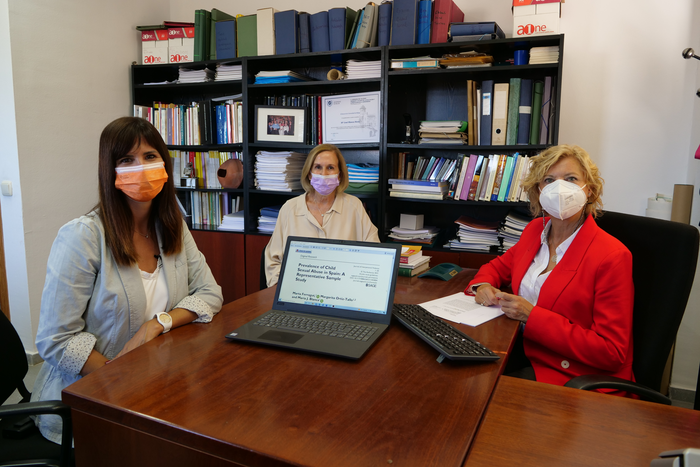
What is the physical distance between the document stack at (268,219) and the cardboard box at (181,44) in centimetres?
126

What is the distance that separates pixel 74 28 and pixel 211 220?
157 centimetres

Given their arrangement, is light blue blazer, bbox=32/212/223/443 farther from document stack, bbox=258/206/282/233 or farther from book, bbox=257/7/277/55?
book, bbox=257/7/277/55

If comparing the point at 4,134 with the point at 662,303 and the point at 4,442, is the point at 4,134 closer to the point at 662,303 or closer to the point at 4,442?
the point at 4,442

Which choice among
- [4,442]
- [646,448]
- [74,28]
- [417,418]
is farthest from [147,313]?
[74,28]

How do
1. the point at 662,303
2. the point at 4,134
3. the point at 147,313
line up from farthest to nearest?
the point at 4,134 → the point at 147,313 → the point at 662,303

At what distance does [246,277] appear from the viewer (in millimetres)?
3449

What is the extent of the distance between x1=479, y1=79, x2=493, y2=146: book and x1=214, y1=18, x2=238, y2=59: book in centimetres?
176

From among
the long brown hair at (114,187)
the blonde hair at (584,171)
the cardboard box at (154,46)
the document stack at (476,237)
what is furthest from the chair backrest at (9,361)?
the cardboard box at (154,46)

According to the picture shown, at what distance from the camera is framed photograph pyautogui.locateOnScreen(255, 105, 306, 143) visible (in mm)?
3277

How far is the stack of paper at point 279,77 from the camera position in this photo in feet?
10.5

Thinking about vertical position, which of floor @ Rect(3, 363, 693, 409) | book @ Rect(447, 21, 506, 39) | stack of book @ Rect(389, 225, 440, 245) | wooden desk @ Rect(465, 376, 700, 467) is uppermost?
book @ Rect(447, 21, 506, 39)

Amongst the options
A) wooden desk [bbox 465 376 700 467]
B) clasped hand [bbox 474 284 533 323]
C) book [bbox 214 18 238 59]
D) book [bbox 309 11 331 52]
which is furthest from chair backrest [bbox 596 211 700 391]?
book [bbox 214 18 238 59]

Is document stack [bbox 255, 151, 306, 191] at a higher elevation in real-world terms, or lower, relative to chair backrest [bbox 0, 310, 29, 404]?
higher

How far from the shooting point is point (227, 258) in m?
3.49
